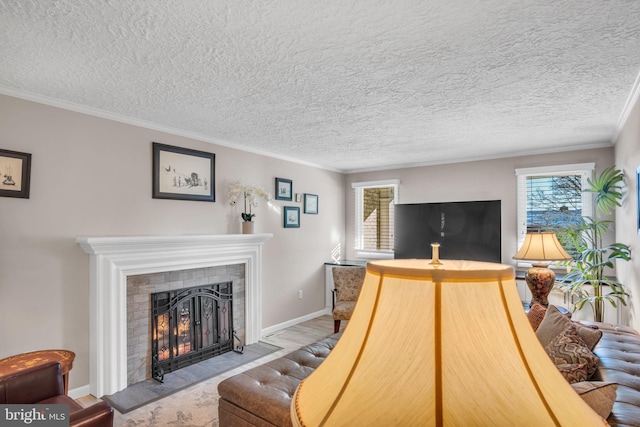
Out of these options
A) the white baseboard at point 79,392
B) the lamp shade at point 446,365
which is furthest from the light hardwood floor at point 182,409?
the lamp shade at point 446,365

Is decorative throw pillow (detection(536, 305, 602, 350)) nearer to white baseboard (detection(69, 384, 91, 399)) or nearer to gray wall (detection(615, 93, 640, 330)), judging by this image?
gray wall (detection(615, 93, 640, 330))

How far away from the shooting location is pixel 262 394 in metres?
2.12

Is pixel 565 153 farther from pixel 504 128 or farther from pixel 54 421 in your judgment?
pixel 54 421

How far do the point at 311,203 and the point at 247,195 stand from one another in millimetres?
1388

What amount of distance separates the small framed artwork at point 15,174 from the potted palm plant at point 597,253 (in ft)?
16.7

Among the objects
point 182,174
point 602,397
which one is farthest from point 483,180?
point 602,397

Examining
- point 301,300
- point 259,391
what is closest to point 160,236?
point 259,391

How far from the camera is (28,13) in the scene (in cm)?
170

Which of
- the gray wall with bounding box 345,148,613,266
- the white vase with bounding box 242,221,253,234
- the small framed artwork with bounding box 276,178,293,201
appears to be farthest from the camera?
the small framed artwork with bounding box 276,178,293,201

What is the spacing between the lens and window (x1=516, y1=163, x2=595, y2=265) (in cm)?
443

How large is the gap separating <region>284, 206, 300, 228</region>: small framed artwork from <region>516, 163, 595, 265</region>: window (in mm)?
3088

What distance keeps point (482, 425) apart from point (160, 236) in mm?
3462

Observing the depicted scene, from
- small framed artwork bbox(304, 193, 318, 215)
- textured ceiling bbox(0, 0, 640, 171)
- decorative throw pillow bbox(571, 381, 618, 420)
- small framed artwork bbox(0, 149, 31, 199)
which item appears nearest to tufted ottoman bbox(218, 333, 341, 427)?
decorative throw pillow bbox(571, 381, 618, 420)

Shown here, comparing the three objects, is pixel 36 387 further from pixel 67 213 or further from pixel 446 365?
pixel 446 365
